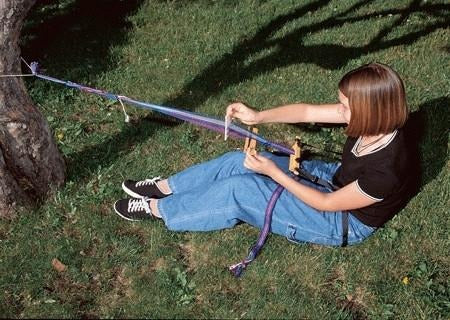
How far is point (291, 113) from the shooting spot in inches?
165

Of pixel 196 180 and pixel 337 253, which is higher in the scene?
pixel 196 180

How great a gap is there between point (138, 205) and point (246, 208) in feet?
2.66

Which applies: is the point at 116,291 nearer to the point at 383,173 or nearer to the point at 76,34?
the point at 383,173

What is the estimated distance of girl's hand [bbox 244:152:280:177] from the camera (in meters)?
3.66

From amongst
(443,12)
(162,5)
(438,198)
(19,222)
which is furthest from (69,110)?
(443,12)

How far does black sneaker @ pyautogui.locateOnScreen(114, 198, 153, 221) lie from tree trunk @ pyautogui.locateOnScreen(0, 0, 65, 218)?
21.4 inches

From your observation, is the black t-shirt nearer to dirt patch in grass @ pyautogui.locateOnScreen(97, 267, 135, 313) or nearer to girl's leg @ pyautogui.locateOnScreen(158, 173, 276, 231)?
girl's leg @ pyautogui.locateOnScreen(158, 173, 276, 231)

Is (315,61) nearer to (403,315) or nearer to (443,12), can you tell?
(443,12)

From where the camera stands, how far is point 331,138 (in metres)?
5.07

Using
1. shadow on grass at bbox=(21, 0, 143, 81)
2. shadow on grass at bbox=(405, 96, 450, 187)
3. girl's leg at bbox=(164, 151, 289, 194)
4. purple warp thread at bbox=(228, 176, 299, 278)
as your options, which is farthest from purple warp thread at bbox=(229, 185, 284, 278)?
shadow on grass at bbox=(21, 0, 143, 81)

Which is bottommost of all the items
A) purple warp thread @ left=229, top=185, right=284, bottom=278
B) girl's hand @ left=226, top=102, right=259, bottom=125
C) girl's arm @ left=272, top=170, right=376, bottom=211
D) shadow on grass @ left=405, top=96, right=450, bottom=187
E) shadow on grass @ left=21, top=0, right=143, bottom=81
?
shadow on grass @ left=405, top=96, right=450, bottom=187

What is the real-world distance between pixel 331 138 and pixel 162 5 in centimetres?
301

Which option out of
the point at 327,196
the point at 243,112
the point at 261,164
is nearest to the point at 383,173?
the point at 327,196

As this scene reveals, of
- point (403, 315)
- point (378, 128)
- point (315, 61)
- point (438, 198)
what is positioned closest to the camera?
point (378, 128)
